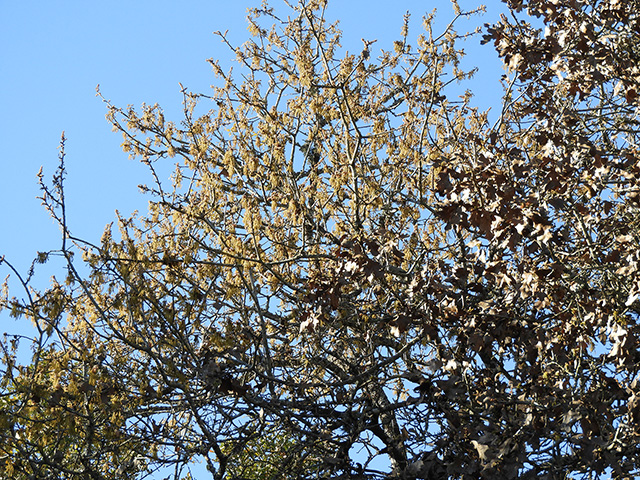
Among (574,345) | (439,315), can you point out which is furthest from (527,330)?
(439,315)

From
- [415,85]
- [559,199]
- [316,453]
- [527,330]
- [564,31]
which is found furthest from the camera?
[415,85]

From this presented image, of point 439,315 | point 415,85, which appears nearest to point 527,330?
point 439,315

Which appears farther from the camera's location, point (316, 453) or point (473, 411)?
point (316, 453)

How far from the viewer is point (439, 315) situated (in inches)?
236

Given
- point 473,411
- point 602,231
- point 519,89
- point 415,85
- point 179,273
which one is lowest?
point 473,411

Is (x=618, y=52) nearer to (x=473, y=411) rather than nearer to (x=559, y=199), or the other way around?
(x=559, y=199)

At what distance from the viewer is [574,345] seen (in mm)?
5953

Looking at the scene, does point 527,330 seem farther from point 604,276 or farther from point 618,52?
point 618,52

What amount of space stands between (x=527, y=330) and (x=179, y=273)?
9.28 ft

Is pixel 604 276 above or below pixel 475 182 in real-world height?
below

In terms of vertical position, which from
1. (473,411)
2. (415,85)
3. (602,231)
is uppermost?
(415,85)

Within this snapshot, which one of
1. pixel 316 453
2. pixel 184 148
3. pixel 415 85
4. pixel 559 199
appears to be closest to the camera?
pixel 559 199

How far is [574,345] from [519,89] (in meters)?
2.60

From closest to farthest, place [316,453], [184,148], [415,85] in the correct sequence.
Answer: [316,453] → [415,85] → [184,148]
